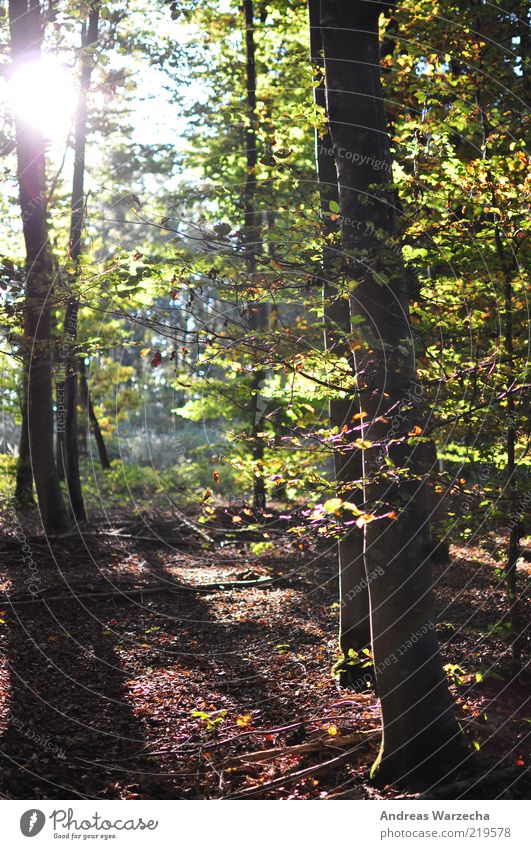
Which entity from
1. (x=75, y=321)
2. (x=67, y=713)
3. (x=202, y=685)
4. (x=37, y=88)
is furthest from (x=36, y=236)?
(x=67, y=713)

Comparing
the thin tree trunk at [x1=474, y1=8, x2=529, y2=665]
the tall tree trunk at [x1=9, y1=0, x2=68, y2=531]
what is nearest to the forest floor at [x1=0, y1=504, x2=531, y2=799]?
the thin tree trunk at [x1=474, y1=8, x2=529, y2=665]

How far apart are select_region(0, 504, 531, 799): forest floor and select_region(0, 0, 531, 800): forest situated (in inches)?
1.3

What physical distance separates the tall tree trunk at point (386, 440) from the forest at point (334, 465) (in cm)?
2

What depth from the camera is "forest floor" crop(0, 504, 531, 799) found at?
235 inches

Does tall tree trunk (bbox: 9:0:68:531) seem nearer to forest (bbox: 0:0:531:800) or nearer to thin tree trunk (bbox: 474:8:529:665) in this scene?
forest (bbox: 0:0:531:800)

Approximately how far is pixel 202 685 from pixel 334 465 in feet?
9.23

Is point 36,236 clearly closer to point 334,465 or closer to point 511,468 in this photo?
point 334,465

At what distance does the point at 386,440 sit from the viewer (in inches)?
227

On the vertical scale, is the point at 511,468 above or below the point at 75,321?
below

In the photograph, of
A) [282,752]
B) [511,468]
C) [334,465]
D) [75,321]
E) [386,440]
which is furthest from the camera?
[75,321]

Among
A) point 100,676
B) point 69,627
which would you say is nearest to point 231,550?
point 69,627
